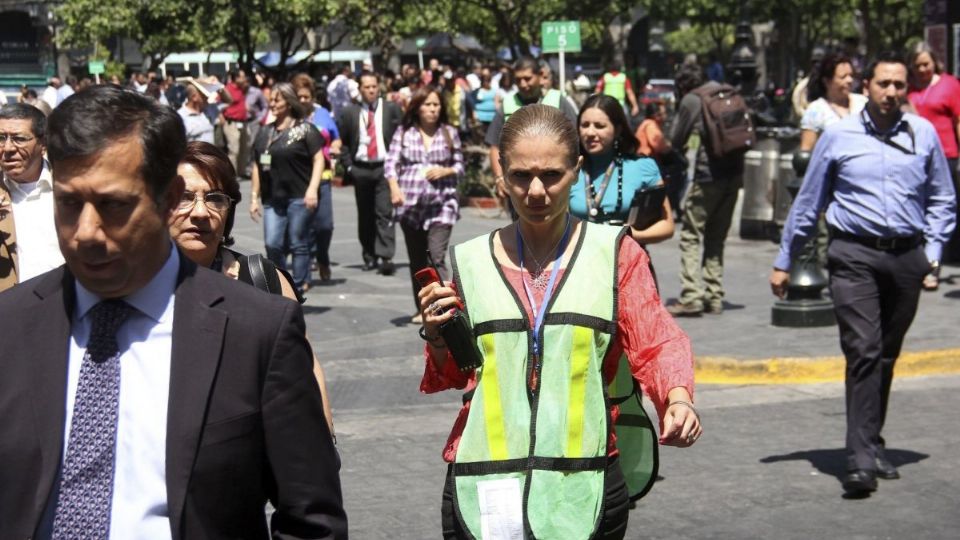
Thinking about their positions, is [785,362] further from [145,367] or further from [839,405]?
[145,367]

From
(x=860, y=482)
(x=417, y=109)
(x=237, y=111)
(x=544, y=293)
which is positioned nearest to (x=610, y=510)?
(x=544, y=293)

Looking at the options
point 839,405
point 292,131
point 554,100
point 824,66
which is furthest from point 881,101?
point 292,131

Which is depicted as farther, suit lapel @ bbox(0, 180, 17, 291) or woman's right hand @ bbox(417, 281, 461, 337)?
suit lapel @ bbox(0, 180, 17, 291)

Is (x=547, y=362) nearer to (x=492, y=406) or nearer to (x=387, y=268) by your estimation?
(x=492, y=406)

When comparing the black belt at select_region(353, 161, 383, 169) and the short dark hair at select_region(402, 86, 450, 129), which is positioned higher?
the short dark hair at select_region(402, 86, 450, 129)

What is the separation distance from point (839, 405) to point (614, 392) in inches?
212

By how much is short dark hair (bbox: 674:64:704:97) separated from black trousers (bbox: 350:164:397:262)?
134 inches

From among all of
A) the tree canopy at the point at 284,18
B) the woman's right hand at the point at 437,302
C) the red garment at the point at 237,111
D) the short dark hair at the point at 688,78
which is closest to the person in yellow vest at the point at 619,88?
the tree canopy at the point at 284,18

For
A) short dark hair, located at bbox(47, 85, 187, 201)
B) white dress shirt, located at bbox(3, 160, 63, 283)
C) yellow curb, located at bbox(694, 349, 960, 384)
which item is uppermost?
short dark hair, located at bbox(47, 85, 187, 201)

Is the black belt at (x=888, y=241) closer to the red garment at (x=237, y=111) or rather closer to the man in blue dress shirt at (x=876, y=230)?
the man in blue dress shirt at (x=876, y=230)

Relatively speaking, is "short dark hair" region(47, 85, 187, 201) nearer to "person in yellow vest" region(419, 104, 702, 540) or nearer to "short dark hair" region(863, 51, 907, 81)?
"person in yellow vest" region(419, 104, 702, 540)

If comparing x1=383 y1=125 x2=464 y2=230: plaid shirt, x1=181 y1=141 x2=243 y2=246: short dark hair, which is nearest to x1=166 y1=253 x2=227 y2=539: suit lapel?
x1=181 y1=141 x2=243 y2=246: short dark hair

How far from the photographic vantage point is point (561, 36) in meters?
22.2

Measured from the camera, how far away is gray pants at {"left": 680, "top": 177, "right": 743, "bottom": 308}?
491 inches
